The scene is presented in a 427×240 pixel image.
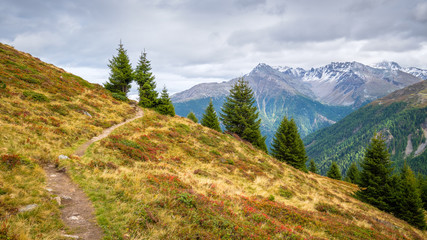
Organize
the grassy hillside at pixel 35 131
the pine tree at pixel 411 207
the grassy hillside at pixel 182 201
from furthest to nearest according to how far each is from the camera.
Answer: the pine tree at pixel 411 207 < the grassy hillside at pixel 182 201 < the grassy hillside at pixel 35 131

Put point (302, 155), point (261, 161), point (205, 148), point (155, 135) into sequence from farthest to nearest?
point (302, 155) < point (261, 161) < point (205, 148) < point (155, 135)

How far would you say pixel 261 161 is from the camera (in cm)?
2569

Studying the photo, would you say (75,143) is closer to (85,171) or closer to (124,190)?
(85,171)

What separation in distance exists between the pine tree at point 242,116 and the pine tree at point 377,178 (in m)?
17.5

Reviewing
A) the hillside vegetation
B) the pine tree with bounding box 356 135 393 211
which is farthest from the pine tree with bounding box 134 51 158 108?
the pine tree with bounding box 356 135 393 211

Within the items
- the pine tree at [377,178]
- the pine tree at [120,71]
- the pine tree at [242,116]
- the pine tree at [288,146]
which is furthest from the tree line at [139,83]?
the pine tree at [377,178]

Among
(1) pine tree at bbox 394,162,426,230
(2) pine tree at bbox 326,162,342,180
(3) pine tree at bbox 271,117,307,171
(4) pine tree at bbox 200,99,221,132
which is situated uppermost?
(4) pine tree at bbox 200,99,221,132

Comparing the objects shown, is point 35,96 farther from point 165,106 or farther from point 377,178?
point 377,178

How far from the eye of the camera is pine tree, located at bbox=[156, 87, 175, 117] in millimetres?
33562

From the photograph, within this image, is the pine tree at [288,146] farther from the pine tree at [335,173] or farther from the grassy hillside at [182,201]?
the pine tree at [335,173]

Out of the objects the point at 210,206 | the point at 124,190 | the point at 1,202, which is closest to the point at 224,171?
the point at 210,206

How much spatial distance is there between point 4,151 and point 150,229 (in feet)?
29.7

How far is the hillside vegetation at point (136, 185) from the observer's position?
249 inches

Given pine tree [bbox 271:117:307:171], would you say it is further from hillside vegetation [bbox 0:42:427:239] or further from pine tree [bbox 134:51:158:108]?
pine tree [bbox 134:51:158:108]
